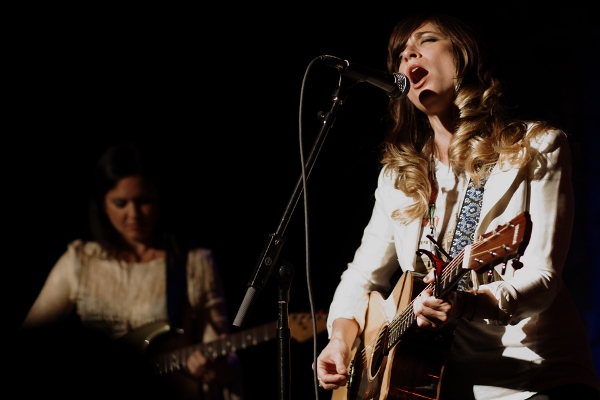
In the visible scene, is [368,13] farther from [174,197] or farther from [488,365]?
[488,365]

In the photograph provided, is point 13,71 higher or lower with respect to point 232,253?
higher

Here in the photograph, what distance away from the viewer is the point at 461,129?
267cm

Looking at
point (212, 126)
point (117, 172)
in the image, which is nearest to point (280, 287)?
point (212, 126)

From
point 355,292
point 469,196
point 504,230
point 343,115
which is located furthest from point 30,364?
point 343,115

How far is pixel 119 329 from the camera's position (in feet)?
13.9

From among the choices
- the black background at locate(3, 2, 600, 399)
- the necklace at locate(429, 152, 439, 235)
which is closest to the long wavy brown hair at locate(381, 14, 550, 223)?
the necklace at locate(429, 152, 439, 235)

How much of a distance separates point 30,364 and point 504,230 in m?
1.33

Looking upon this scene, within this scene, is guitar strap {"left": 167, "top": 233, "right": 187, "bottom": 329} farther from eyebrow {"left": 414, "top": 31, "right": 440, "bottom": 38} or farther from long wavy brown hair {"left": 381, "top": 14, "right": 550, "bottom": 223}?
eyebrow {"left": 414, "top": 31, "right": 440, "bottom": 38}

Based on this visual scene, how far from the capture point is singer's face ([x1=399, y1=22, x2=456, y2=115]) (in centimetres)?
277

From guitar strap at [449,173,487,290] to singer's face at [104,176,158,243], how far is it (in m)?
2.58

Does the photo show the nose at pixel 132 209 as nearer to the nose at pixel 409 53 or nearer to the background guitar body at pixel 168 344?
the background guitar body at pixel 168 344

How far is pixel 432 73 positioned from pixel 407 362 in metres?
1.13

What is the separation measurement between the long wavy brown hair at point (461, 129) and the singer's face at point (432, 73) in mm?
31

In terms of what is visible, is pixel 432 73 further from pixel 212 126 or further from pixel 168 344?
pixel 168 344
